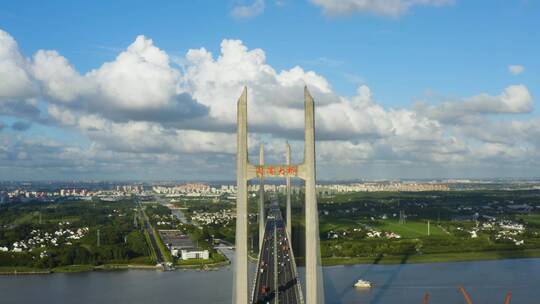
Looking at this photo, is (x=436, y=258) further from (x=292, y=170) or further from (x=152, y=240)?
(x=292, y=170)

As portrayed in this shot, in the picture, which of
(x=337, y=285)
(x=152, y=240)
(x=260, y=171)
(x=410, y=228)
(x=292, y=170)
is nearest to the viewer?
(x=292, y=170)

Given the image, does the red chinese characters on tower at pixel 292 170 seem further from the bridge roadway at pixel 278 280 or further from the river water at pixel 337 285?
the river water at pixel 337 285

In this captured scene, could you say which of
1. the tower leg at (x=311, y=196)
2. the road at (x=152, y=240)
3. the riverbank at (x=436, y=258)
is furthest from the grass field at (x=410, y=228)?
the tower leg at (x=311, y=196)

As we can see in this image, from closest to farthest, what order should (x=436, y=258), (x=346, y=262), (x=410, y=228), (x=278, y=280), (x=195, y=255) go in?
(x=278, y=280) < (x=346, y=262) < (x=436, y=258) < (x=195, y=255) < (x=410, y=228)

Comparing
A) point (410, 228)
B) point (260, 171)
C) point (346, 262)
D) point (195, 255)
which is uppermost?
point (260, 171)

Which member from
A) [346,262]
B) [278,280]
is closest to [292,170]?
[278,280]

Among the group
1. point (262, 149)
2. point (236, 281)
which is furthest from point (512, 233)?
point (236, 281)

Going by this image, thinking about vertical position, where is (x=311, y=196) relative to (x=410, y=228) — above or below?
above
